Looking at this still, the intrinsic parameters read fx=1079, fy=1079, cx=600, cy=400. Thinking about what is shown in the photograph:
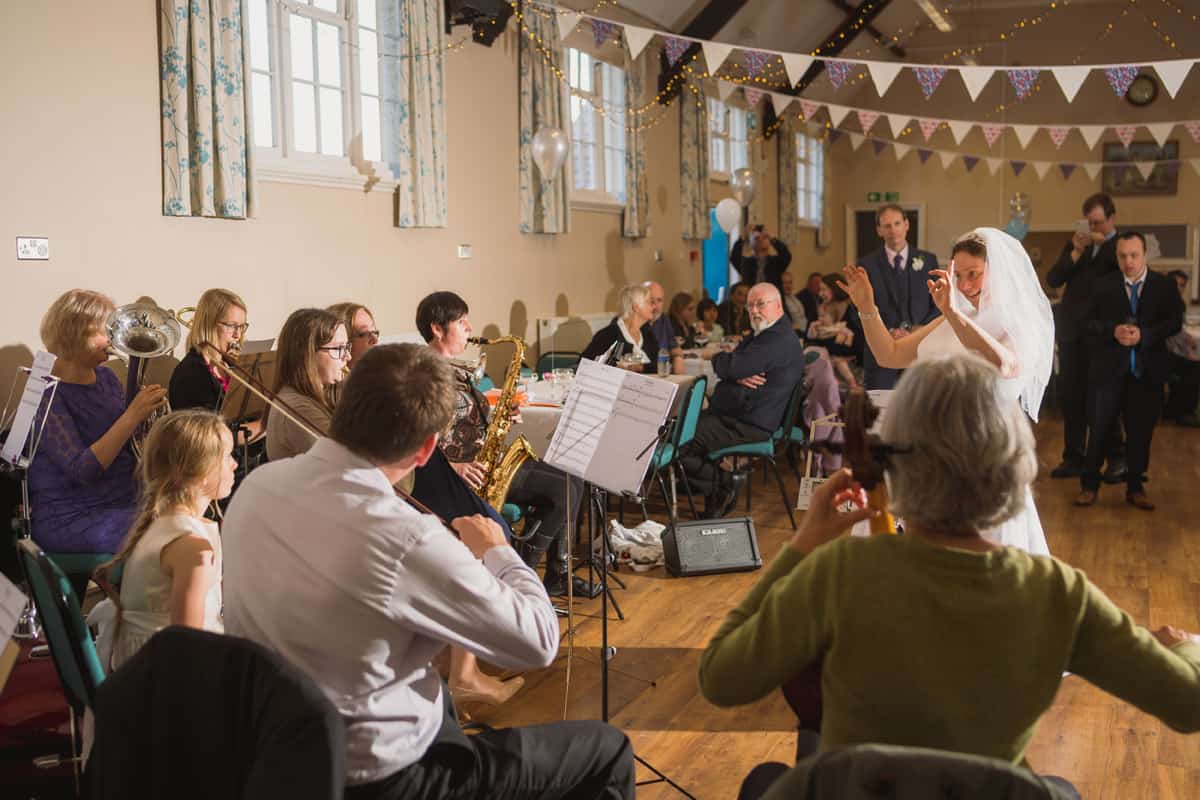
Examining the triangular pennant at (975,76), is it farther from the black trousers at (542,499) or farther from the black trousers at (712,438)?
the black trousers at (542,499)

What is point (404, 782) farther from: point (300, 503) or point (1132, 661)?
point (1132, 661)

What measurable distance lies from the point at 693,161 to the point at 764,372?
538 cm

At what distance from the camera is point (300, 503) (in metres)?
1.70

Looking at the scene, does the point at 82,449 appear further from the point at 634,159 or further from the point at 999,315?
the point at 634,159

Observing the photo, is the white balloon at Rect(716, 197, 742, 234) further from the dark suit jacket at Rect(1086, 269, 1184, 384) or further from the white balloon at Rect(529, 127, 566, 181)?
the dark suit jacket at Rect(1086, 269, 1184, 384)

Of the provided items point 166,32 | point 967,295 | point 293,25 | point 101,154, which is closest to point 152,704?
point 967,295

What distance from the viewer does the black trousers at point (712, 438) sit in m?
5.58

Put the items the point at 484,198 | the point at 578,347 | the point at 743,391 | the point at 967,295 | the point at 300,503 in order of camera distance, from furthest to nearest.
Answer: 1. the point at 578,347
2. the point at 484,198
3. the point at 743,391
4. the point at 967,295
5. the point at 300,503

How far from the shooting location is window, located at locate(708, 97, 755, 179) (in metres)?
11.7

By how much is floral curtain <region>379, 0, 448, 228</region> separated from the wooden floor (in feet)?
9.39

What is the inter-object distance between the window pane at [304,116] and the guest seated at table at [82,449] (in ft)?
7.75

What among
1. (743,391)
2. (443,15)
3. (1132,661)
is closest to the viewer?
(1132,661)

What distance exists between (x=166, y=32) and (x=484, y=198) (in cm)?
283

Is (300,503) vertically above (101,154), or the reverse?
(101,154)
